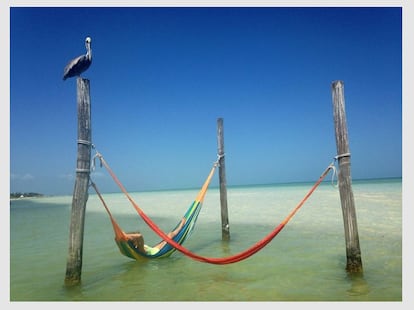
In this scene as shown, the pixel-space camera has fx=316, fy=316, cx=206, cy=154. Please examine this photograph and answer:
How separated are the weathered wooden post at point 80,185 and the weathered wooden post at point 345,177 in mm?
3029

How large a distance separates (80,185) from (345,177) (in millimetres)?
3158

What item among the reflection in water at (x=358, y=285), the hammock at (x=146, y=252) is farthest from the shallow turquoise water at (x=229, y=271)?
the hammock at (x=146, y=252)

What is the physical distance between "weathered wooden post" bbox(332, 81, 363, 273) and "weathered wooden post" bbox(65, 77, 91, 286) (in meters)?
3.03

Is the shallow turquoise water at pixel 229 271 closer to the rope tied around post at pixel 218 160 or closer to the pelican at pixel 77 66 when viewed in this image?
the rope tied around post at pixel 218 160

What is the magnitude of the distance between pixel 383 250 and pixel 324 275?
5.76 feet

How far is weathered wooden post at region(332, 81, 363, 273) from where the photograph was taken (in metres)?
3.84

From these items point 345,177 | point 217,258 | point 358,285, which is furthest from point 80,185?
point 358,285

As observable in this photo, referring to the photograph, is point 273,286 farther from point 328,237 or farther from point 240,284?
point 328,237

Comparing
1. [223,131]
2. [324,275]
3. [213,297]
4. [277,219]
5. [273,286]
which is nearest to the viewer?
[213,297]

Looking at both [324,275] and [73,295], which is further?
[324,275]

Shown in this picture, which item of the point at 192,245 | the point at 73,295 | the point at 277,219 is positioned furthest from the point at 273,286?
the point at 277,219

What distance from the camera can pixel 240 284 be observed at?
12.4ft

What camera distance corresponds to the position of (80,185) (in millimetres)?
3668

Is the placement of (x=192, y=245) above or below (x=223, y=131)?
below
